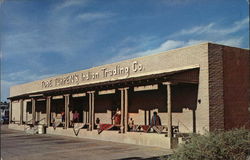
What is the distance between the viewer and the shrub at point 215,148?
249 inches

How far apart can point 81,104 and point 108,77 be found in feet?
18.1

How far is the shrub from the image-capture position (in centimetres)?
631

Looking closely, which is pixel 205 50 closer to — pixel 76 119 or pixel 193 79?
pixel 193 79

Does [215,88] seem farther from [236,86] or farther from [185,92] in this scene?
[185,92]

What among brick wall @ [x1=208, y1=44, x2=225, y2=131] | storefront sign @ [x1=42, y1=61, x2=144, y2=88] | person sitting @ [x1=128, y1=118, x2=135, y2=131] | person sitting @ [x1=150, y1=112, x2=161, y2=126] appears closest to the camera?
brick wall @ [x1=208, y1=44, x2=225, y2=131]

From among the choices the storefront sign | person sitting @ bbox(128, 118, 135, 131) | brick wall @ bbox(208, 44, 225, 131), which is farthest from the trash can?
brick wall @ bbox(208, 44, 225, 131)

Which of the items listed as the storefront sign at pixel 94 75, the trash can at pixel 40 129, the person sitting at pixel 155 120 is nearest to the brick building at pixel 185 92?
the storefront sign at pixel 94 75

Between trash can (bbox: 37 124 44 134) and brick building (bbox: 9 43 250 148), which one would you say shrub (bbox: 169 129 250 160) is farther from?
trash can (bbox: 37 124 44 134)

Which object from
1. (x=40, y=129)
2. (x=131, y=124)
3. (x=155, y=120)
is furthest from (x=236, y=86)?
(x=40, y=129)

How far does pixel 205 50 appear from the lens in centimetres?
1509

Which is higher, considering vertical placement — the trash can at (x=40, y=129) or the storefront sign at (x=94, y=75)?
the storefront sign at (x=94, y=75)

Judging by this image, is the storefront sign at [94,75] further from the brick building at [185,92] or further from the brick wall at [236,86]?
the brick wall at [236,86]

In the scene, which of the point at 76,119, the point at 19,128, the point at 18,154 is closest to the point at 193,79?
the point at 18,154

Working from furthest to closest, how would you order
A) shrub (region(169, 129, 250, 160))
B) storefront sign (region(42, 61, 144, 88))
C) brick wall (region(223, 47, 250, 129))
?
storefront sign (region(42, 61, 144, 88)) < brick wall (region(223, 47, 250, 129)) < shrub (region(169, 129, 250, 160))
